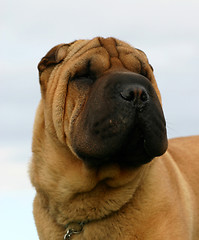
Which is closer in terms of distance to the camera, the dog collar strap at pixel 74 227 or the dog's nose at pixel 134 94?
the dog's nose at pixel 134 94

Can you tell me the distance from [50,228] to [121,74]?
1786 mm

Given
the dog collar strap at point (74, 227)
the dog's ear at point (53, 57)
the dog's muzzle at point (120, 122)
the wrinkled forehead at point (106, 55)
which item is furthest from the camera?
the dog's ear at point (53, 57)

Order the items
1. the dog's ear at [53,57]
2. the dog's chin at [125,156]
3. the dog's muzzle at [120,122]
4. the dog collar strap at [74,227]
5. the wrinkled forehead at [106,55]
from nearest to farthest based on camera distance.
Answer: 1. the dog's muzzle at [120,122]
2. the dog's chin at [125,156]
3. the wrinkled forehead at [106,55]
4. the dog collar strap at [74,227]
5. the dog's ear at [53,57]

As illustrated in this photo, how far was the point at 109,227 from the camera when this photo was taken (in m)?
4.31

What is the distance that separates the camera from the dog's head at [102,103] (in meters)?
3.73

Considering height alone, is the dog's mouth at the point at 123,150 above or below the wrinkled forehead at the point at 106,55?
below

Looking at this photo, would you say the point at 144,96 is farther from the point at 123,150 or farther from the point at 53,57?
the point at 53,57

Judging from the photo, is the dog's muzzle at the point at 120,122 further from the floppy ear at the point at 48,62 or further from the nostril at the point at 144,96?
the floppy ear at the point at 48,62

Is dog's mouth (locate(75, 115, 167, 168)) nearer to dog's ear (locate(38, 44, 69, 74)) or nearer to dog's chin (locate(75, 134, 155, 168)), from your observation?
dog's chin (locate(75, 134, 155, 168))

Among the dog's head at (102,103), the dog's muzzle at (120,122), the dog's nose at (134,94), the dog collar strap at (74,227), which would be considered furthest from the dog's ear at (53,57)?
the dog collar strap at (74,227)

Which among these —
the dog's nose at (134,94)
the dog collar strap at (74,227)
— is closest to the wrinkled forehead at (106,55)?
the dog's nose at (134,94)

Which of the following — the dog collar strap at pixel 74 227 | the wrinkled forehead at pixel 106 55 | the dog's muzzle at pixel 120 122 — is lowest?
the dog collar strap at pixel 74 227

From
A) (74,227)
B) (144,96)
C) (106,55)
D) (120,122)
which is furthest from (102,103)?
(74,227)

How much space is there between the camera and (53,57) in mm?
4520
